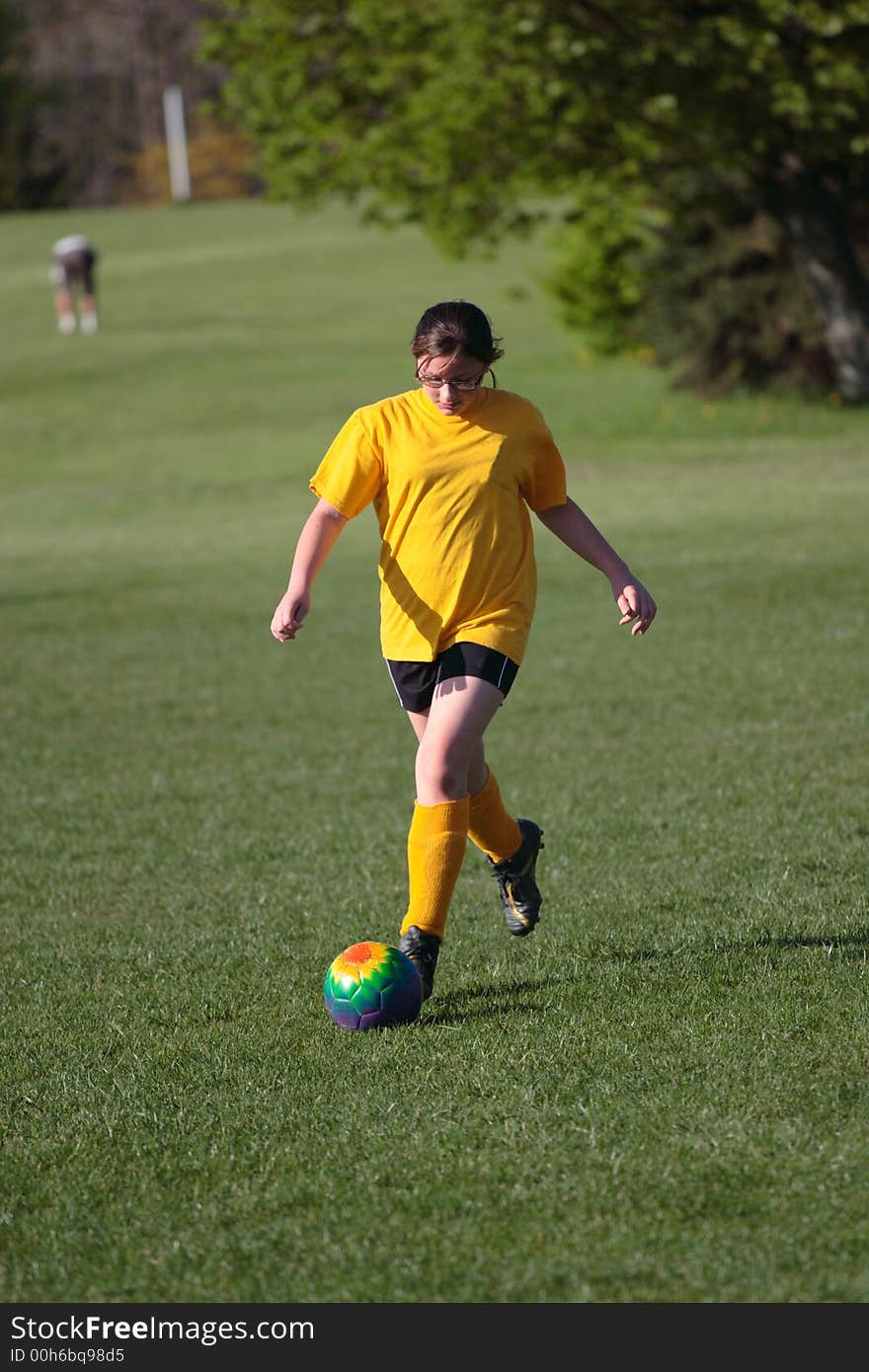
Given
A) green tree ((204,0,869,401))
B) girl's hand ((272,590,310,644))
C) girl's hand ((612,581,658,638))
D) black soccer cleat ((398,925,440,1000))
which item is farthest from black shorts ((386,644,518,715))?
Result: green tree ((204,0,869,401))

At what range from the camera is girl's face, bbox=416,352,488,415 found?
17.0 feet

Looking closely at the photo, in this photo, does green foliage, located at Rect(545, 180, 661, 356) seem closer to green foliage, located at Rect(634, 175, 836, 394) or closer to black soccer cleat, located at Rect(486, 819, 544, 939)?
green foliage, located at Rect(634, 175, 836, 394)

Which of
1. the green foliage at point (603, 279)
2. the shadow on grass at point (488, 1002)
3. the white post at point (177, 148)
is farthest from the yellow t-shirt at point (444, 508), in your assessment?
the white post at point (177, 148)

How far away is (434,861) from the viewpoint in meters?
5.32

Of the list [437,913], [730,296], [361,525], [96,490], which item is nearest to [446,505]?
[437,913]

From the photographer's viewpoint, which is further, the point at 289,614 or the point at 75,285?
the point at 75,285

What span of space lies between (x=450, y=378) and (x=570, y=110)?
19225mm

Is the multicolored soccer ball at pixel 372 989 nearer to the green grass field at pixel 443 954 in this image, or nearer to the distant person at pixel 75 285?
the green grass field at pixel 443 954

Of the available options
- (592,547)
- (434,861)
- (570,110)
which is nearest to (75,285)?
(570,110)

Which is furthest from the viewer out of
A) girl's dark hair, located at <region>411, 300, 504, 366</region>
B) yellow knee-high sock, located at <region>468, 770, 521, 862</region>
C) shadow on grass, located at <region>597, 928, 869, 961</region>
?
yellow knee-high sock, located at <region>468, 770, 521, 862</region>

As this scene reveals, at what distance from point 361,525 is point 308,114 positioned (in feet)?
24.6

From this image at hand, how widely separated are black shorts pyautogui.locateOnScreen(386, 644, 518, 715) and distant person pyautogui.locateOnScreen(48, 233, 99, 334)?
3853 centimetres

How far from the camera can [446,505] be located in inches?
208

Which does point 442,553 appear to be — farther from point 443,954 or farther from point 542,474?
point 443,954
